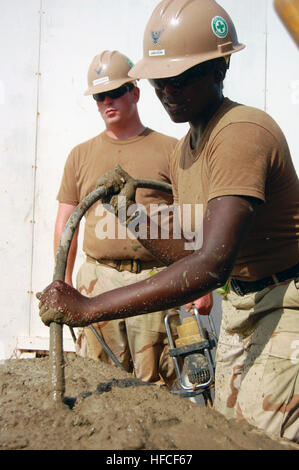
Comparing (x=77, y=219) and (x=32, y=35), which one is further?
(x=32, y=35)

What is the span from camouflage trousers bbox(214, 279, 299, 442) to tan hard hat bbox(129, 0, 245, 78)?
0.98 meters

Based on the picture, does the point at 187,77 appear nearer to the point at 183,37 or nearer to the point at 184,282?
the point at 183,37

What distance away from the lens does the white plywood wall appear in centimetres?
504

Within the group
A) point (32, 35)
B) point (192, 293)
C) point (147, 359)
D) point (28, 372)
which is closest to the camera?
point (192, 293)

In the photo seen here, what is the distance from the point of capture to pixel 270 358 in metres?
2.30

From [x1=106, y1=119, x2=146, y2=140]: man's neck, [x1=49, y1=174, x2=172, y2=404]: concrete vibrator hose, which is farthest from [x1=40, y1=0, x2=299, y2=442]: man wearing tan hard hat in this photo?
[x1=106, y1=119, x2=146, y2=140]: man's neck

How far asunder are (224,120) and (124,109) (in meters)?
2.19

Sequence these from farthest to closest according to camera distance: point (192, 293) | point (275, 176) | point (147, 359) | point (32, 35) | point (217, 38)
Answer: point (32, 35) < point (147, 359) < point (217, 38) < point (275, 176) < point (192, 293)

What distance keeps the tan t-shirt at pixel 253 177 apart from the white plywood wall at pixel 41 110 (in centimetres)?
263

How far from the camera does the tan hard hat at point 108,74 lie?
4230 millimetres

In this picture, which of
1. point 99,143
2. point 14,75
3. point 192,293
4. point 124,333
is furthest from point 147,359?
point 14,75
